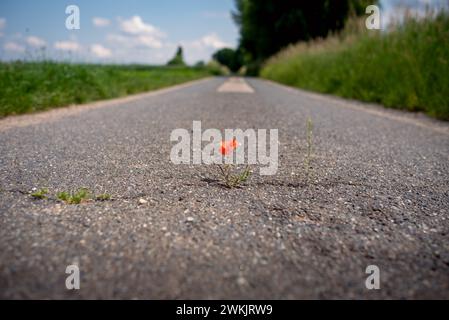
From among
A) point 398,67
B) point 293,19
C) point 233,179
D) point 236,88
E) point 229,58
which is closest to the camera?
point 233,179

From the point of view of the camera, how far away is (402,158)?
8.55 ft

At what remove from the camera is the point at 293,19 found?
25281 millimetres

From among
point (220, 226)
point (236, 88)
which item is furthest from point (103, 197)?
point (236, 88)

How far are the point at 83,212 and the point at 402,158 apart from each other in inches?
93.9

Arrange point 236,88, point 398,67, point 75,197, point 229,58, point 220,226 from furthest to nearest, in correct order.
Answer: point 229,58 < point 236,88 < point 398,67 < point 75,197 < point 220,226

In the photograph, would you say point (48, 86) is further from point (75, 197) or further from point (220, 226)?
point (220, 226)

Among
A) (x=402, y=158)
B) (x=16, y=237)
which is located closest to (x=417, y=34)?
(x=402, y=158)

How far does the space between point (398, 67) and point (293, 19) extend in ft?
70.3

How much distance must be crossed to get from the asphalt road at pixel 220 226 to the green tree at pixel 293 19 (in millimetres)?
23077

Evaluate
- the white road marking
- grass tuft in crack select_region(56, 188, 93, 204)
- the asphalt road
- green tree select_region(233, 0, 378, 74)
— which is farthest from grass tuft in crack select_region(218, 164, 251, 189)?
green tree select_region(233, 0, 378, 74)

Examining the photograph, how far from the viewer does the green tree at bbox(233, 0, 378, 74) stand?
2444 centimetres
